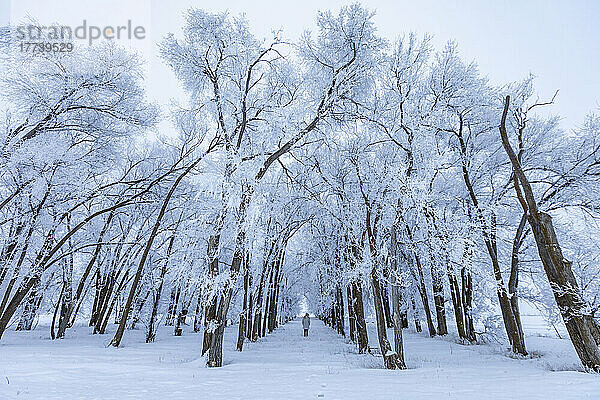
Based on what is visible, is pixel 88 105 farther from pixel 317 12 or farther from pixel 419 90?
pixel 419 90

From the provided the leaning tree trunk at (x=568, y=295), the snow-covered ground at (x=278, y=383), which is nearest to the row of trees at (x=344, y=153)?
the leaning tree trunk at (x=568, y=295)

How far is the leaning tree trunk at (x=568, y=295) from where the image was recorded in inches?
313

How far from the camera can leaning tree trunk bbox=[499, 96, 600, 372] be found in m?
7.96

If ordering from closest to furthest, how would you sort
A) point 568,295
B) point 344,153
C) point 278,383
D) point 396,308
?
point 278,383 → point 568,295 → point 396,308 → point 344,153

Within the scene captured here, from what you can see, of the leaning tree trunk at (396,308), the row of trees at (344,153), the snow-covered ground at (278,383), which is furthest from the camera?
the leaning tree trunk at (396,308)

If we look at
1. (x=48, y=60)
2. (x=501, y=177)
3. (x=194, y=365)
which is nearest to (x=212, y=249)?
(x=194, y=365)

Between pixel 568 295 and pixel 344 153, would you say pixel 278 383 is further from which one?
pixel 344 153

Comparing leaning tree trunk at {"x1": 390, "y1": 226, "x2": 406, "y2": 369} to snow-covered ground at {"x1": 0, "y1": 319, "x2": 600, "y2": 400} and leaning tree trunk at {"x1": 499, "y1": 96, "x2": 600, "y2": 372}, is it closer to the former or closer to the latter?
snow-covered ground at {"x1": 0, "y1": 319, "x2": 600, "y2": 400}

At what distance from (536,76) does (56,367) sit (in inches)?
571

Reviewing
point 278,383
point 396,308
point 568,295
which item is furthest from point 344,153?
point 278,383

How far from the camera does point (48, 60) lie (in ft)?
30.2

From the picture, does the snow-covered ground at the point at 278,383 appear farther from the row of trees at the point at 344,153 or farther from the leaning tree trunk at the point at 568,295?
the row of trees at the point at 344,153

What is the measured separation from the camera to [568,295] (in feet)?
26.8

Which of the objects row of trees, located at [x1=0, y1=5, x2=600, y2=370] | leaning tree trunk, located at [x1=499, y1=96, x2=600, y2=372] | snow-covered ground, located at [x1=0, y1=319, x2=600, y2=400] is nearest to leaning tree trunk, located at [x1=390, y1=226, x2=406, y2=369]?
row of trees, located at [x1=0, y1=5, x2=600, y2=370]
